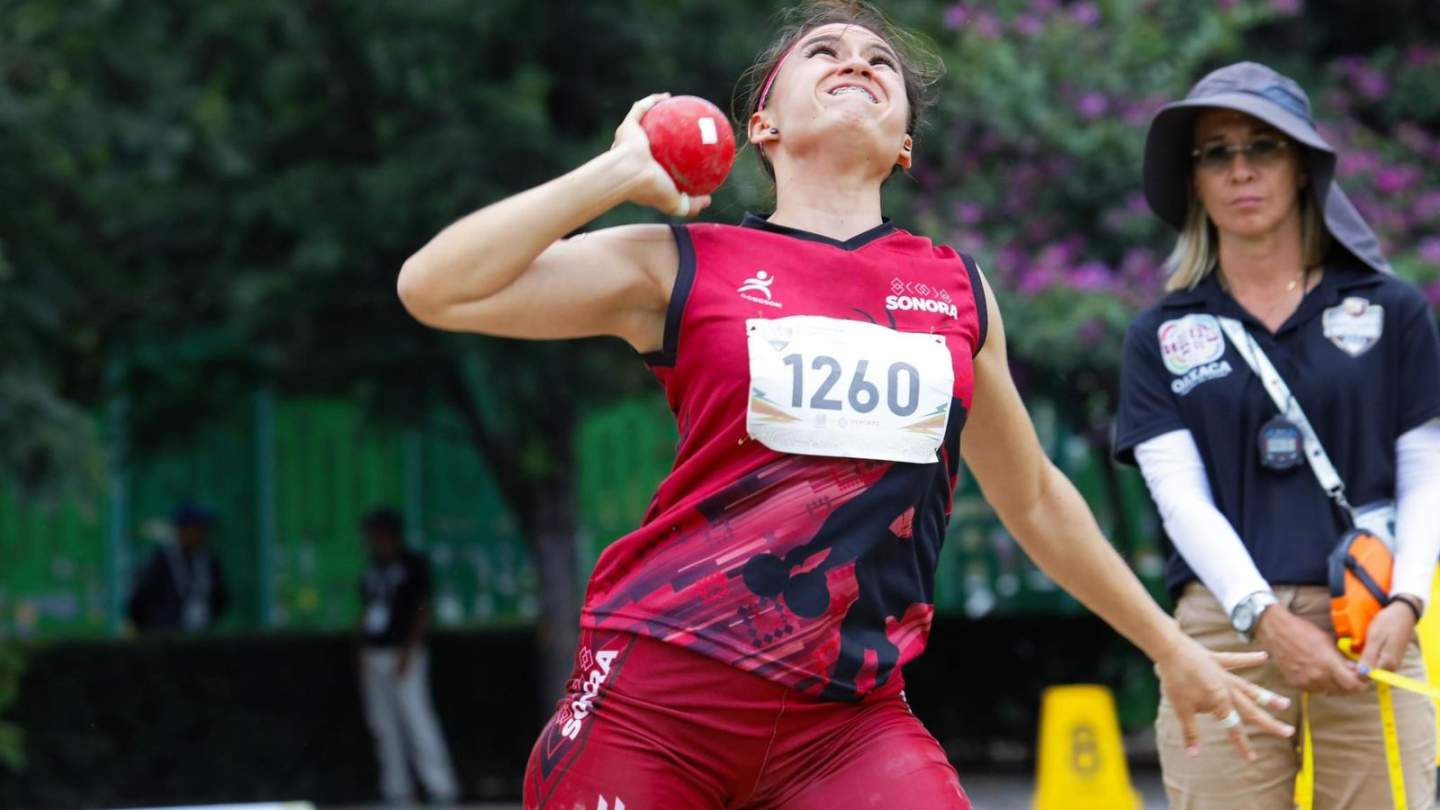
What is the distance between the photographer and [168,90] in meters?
11.0

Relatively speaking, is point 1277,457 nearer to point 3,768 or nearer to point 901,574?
point 901,574

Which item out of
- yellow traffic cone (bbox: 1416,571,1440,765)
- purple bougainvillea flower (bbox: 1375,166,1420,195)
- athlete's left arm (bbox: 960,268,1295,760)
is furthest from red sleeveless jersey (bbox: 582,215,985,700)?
purple bougainvillea flower (bbox: 1375,166,1420,195)

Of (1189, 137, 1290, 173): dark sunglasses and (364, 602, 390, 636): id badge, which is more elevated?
(1189, 137, 1290, 173): dark sunglasses

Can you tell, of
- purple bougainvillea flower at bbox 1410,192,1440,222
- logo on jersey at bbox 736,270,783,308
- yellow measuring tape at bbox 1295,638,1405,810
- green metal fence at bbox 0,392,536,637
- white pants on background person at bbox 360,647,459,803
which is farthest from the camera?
green metal fence at bbox 0,392,536,637

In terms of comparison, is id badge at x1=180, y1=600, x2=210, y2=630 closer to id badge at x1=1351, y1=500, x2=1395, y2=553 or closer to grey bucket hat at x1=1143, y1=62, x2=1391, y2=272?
grey bucket hat at x1=1143, y1=62, x2=1391, y2=272

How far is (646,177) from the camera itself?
10.7 feet

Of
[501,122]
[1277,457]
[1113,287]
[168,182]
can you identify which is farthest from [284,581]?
[1277,457]

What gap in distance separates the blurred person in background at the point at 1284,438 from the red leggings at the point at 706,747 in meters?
1.23

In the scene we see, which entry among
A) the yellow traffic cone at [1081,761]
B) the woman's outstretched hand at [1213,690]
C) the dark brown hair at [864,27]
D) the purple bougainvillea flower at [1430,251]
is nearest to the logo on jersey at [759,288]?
the dark brown hair at [864,27]

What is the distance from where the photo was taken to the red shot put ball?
10.7ft

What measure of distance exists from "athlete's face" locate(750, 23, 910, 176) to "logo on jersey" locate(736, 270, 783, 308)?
0.32 metres

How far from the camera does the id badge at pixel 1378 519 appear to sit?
14.5ft

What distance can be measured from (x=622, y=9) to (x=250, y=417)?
22.1ft

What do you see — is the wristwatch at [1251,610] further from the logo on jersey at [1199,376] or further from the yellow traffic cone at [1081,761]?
the yellow traffic cone at [1081,761]
